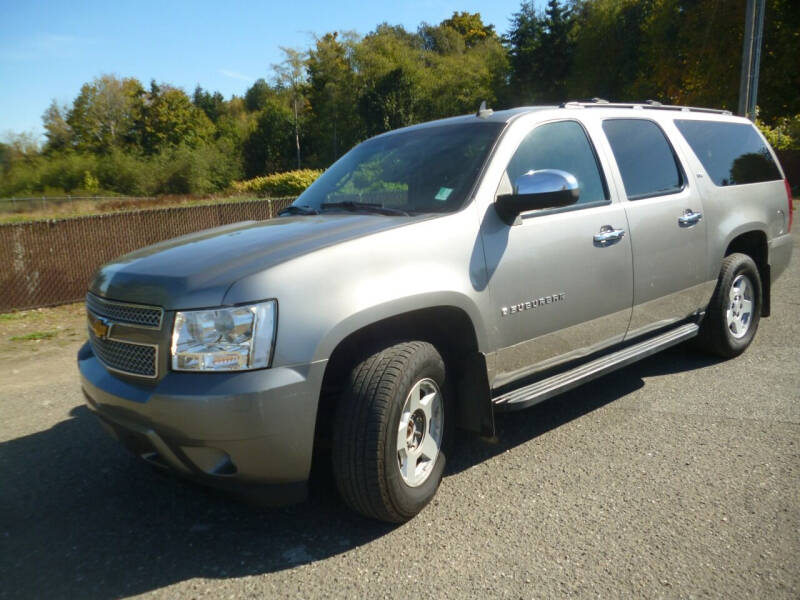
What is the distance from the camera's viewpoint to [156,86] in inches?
2963

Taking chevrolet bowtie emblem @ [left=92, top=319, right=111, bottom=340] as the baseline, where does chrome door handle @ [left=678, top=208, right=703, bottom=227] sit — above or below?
above

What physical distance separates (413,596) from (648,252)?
106 inches

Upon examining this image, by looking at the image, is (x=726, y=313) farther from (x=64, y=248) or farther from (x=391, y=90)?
(x=391, y=90)

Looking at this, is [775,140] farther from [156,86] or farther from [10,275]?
[156,86]

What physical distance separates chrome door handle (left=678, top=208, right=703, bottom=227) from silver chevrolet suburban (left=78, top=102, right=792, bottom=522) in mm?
17

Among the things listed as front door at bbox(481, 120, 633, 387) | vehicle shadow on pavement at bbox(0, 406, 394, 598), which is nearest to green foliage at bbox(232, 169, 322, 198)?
front door at bbox(481, 120, 633, 387)

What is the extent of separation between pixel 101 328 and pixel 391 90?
6243 cm

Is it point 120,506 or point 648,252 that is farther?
point 648,252

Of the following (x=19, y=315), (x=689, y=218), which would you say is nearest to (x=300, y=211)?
(x=689, y=218)

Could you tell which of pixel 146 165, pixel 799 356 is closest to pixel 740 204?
pixel 799 356

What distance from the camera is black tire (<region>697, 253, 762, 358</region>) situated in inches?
197

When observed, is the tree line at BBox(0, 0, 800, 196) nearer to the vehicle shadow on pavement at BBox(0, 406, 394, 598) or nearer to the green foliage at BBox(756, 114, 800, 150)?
the green foliage at BBox(756, 114, 800, 150)

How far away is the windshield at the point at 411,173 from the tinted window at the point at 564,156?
20 centimetres

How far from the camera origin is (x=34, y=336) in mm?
7445
